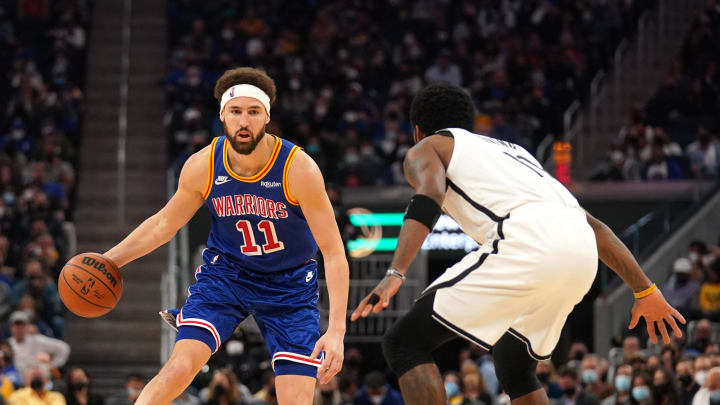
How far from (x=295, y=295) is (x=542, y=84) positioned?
1528cm

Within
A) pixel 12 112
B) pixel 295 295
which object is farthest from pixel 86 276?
pixel 12 112

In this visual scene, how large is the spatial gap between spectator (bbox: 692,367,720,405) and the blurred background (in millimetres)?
349

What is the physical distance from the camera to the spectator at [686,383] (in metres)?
11.6

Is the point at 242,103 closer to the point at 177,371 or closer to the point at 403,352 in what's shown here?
the point at 177,371

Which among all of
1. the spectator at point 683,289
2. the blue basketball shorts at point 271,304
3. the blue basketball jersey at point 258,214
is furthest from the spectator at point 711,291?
the blue basketball jersey at point 258,214

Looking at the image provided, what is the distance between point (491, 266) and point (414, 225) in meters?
0.43

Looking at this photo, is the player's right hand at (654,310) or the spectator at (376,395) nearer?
the player's right hand at (654,310)

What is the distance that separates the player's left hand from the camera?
6.16 meters

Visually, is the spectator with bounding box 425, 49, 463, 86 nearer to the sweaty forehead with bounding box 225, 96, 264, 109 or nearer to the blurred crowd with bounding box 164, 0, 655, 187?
the blurred crowd with bounding box 164, 0, 655, 187

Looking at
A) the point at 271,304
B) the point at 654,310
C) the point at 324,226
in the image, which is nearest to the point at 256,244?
the point at 271,304

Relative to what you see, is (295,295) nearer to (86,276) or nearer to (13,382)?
(86,276)

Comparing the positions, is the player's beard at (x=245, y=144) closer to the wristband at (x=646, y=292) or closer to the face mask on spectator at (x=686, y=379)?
the wristband at (x=646, y=292)

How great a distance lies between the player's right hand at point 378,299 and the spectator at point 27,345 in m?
10.4

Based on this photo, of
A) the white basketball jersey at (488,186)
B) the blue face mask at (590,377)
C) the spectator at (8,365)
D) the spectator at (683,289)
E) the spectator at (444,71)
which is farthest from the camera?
the spectator at (444,71)
